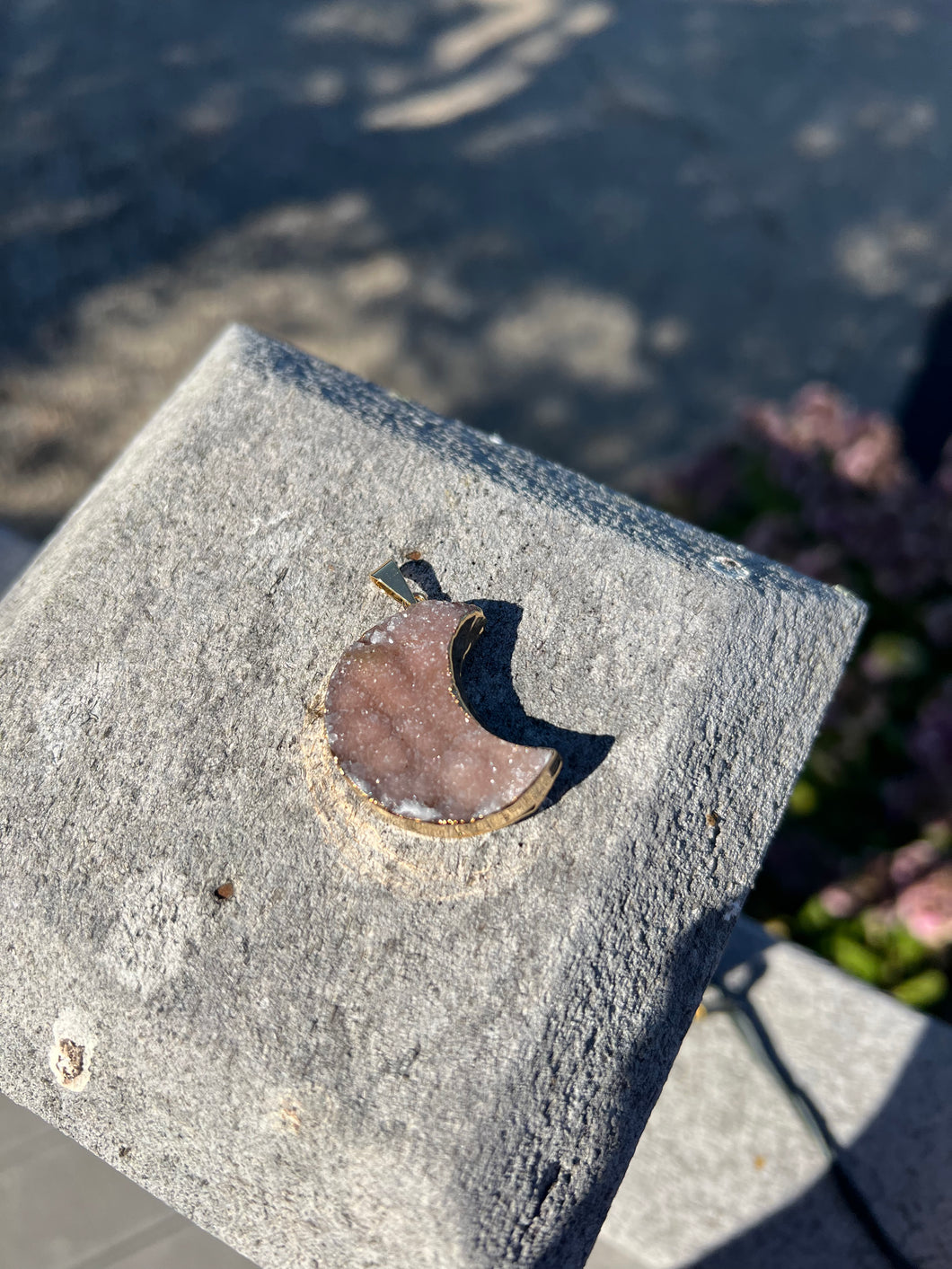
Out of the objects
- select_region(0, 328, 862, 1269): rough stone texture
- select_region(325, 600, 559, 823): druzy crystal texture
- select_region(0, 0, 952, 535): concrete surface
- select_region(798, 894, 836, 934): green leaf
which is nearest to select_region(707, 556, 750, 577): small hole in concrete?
select_region(0, 328, 862, 1269): rough stone texture

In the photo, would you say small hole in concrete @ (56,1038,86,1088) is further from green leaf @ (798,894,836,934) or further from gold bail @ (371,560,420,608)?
green leaf @ (798,894,836,934)

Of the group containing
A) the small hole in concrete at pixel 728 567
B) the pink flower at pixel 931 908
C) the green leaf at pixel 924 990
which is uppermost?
the small hole in concrete at pixel 728 567

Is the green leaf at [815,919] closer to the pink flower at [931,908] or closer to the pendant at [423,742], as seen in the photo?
the pink flower at [931,908]

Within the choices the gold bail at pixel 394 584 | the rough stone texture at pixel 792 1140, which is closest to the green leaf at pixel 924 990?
the rough stone texture at pixel 792 1140

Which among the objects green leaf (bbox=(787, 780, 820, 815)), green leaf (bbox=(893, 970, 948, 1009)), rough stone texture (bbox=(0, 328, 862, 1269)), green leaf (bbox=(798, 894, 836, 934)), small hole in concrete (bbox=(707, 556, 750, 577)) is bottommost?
green leaf (bbox=(798, 894, 836, 934))

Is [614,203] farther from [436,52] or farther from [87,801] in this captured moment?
[87,801]

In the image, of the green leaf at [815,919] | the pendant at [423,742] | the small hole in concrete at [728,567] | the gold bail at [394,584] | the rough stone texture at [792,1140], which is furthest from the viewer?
the green leaf at [815,919]

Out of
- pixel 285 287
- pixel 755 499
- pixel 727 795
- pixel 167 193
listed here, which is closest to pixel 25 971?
pixel 727 795
